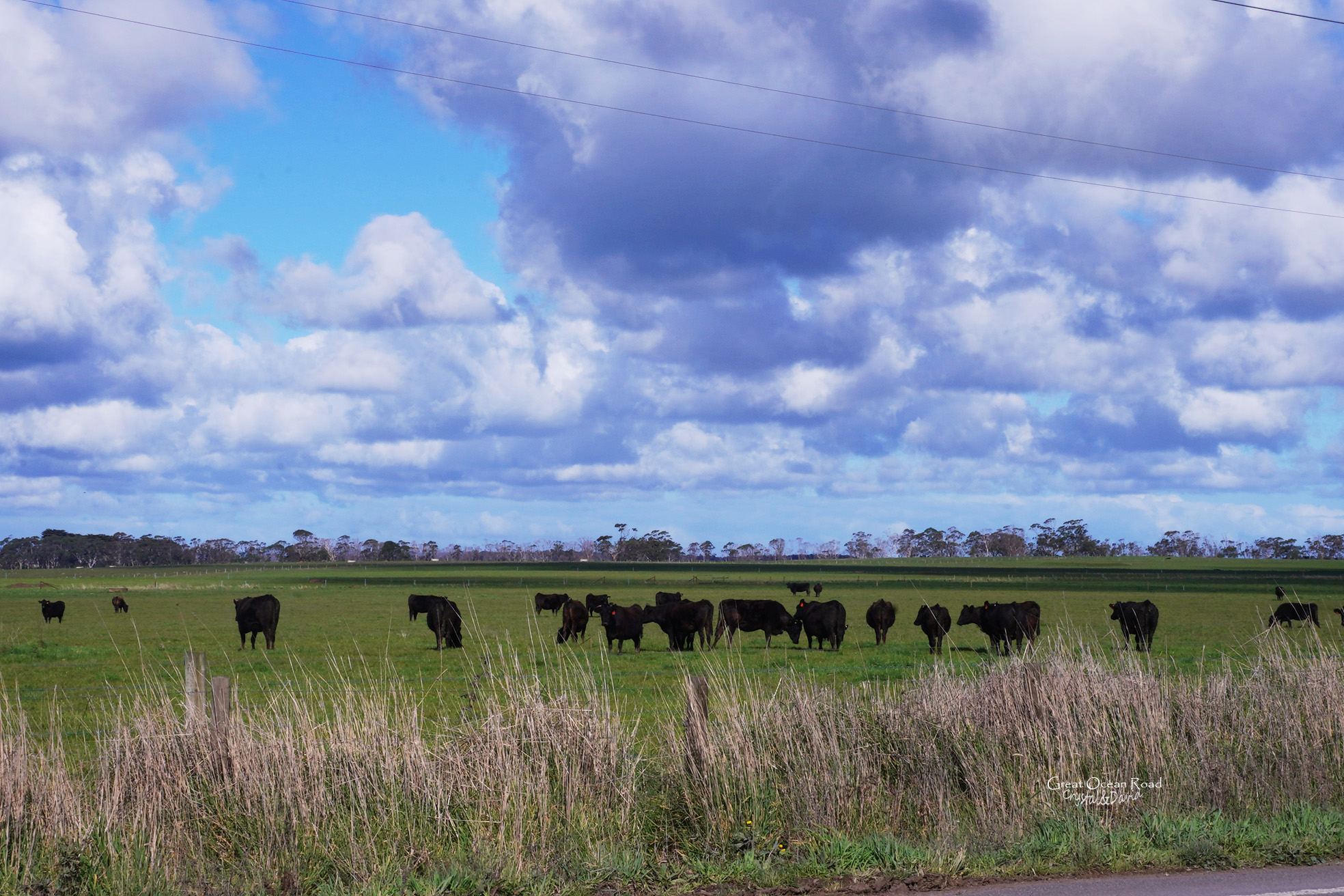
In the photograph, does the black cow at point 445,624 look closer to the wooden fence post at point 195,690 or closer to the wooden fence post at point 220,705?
the wooden fence post at point 195,690

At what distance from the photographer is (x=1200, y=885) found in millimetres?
8547

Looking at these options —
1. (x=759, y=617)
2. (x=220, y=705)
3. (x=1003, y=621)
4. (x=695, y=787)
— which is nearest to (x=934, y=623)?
(x=1003, y=621)

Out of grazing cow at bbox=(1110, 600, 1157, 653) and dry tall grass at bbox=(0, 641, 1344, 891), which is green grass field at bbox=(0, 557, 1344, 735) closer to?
grazing cow at bbox=(1110, 600, 1157, 653)

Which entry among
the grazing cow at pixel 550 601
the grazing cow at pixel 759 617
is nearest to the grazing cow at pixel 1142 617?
the grazing cow at pixel 759 617

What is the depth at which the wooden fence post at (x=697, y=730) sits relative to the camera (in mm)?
10031

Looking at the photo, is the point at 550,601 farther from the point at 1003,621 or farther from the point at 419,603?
the point at 1003,621

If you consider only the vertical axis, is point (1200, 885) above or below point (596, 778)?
below

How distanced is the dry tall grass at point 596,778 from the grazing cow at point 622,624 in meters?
19.8

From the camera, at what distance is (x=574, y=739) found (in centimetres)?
1002

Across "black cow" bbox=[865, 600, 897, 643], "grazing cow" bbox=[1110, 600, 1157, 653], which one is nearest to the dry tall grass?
"grazing cow" bbox=[1110, 600, 1157, 653]

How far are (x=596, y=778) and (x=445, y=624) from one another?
22.9 metres

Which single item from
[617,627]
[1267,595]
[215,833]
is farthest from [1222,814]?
[1267,595]

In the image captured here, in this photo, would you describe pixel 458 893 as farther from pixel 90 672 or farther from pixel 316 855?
pixel 90 672

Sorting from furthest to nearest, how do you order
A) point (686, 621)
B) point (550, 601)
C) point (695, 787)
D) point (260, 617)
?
point (550, 601), point (260, 617), point (686, 621), point (695, 787)
